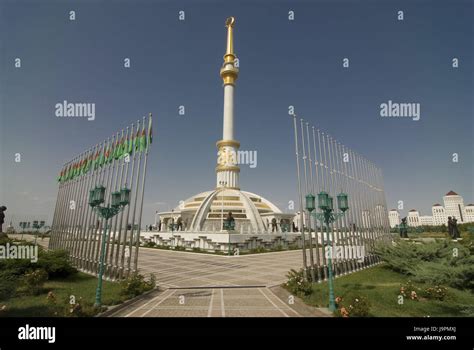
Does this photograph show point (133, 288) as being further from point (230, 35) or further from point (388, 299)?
point (230, 35)

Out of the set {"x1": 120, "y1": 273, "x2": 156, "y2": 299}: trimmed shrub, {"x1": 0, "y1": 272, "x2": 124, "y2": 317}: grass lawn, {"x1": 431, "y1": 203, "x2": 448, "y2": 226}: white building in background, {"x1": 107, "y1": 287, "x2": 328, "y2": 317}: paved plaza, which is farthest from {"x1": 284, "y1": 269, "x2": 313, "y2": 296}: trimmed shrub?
{"x1": 431, "y1": 203, "x2": 448, "y2": 226}: white building in background

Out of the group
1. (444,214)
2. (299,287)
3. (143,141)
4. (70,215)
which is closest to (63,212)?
(70,215)

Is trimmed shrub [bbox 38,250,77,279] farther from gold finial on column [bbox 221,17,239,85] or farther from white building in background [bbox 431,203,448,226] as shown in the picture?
white building in background [bbox 431,203,448,226]

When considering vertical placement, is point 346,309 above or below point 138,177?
below

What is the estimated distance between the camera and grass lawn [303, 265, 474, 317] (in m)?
7.61

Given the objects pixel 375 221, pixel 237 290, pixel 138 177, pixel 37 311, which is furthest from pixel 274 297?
pixel 375 221

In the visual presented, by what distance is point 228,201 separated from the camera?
4138 centimetres

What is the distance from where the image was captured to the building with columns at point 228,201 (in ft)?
123

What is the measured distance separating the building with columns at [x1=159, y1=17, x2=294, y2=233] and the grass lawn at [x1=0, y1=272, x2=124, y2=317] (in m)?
23.8

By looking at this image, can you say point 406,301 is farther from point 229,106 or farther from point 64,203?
point 229,106

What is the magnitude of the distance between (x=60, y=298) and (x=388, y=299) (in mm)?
12054

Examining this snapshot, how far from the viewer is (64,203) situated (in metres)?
21.3
